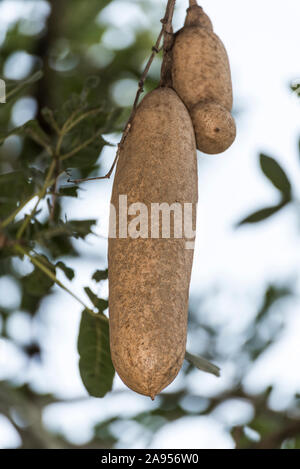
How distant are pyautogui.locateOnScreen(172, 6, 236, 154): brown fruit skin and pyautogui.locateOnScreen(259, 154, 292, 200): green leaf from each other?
478 millimetres

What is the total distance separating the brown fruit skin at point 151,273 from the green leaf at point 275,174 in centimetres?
59

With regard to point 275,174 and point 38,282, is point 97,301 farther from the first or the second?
point 275,174

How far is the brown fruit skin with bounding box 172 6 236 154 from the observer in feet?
2.91

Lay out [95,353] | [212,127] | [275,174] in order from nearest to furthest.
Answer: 1. [212,127]
2. [95,353]
3. [275,174]

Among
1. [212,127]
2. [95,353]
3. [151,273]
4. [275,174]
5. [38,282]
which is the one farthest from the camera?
[275,174]

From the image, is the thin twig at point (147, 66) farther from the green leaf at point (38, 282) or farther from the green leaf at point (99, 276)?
the green leaf at point (38, 282)

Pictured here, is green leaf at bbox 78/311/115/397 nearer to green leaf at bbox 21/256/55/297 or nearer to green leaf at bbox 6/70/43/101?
green leaf at bbox 21/256/55/297

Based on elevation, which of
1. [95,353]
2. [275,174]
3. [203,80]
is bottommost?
[95,353]

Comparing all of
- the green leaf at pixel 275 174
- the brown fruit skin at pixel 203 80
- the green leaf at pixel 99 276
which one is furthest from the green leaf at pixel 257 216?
the brown fruit skin at pixel 203 80

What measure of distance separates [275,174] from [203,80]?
55 cm

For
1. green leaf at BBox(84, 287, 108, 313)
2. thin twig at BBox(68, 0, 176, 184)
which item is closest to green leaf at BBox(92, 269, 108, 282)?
green leaf at BBox(84, 287, 108, 313)

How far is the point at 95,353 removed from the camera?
1.07 meters

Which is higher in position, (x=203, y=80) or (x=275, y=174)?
(x=203, y=80)

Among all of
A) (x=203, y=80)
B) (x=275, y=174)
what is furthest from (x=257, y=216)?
(x=203, y=80)
